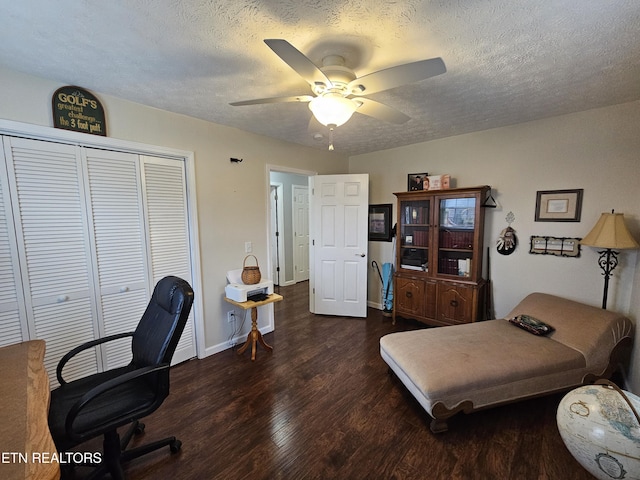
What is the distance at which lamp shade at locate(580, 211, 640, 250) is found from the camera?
2.07 m

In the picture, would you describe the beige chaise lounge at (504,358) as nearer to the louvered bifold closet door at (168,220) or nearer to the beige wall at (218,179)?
the beige wall at (218,179)

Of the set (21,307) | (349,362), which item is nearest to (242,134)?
(21,307)

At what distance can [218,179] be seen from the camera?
272cm

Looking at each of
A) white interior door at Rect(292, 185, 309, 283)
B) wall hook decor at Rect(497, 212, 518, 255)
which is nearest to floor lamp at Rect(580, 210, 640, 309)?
wall hook decor at Rect(497, 212, 518, 255)

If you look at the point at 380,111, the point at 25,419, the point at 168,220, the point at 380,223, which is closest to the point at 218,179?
the point at 168,220

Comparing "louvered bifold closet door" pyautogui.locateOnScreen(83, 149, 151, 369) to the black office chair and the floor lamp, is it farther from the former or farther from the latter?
the floor lamp

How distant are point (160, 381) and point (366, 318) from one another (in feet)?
9.22

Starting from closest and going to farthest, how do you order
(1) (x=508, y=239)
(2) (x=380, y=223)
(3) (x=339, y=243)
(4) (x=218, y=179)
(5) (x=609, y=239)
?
(5) (x=609, y=239), (4) (x=218, y=179), (1) (x=508, y=239), (3) (x=339, y=243), (2) (x=380, y=223)

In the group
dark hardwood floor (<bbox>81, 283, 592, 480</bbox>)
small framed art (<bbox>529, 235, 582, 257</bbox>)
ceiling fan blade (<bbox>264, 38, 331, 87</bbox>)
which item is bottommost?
dark hardwood floor (<bbox>81, 283, 592, 480</bbox>)

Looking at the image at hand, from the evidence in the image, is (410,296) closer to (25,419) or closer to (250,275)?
(250,275)

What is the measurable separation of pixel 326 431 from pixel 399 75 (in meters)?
2.17

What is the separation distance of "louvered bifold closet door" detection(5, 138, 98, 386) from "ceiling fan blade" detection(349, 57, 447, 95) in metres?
2.11

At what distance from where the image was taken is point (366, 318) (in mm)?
3750

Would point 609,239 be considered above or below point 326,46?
below
